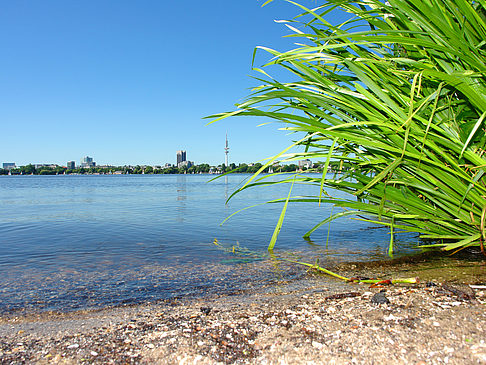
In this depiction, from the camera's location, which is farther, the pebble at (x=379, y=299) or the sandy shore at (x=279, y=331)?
the pebble at (x=379, y=299)

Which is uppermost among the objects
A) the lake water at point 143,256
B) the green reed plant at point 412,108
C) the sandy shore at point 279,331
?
the green reed plant at point 412,108

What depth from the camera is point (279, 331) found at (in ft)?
6.37

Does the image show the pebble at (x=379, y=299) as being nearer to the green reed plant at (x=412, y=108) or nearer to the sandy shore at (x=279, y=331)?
the sandy shore at (x=279, y=331)

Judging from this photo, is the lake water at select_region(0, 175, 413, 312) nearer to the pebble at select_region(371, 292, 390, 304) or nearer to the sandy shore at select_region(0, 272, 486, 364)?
the sandy shore at select_region(0, 272, 486, 364)

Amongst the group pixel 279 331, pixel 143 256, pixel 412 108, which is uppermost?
pixel 412 108

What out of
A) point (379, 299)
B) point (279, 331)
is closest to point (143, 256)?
point (279, 331)

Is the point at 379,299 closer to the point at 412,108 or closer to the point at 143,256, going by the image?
the point at 412,108

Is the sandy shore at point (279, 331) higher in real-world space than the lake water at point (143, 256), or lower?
higher

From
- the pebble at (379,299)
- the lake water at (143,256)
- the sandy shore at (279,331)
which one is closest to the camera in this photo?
the sandy shore at (279,331)

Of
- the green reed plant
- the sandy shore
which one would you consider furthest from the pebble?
the green reed plant

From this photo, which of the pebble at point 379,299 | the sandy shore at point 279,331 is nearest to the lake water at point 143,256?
the sandy shore at point 279,331

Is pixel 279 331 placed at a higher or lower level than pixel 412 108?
lower

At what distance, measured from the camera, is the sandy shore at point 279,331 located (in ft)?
5.45

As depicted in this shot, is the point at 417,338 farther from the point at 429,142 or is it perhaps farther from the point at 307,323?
the point at 429,142
